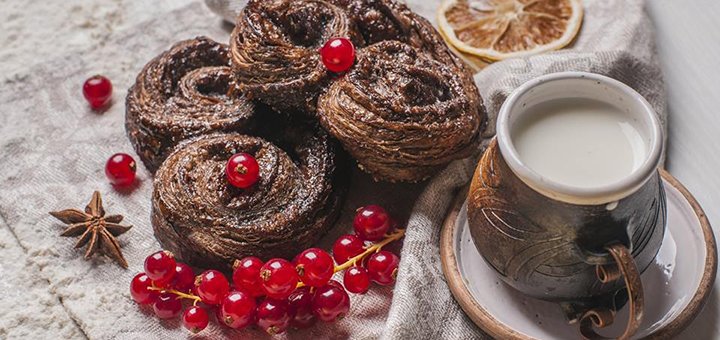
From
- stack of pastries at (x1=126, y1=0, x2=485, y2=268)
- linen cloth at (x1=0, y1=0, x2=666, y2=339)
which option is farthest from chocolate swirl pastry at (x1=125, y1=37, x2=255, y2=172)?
linen cloth at (x1=0, y1=0, x2=666, y2=339)

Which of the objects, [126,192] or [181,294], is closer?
[181,294]

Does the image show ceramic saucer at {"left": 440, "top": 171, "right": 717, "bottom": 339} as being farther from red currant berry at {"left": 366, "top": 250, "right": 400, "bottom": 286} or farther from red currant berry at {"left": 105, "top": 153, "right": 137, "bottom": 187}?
red currant berry at {"left": 105, "top": 153, "right": 137, "bottom": 187}

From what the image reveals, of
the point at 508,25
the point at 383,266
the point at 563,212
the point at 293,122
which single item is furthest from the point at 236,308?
the point at 508,25

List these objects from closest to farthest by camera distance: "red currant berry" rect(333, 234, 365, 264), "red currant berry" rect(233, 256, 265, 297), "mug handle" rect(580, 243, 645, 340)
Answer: "mug handle" rect(580, 243, 645, 340) < "red currant berry" rect(233, 256, 265, 297) < "red currant berry" rect(333, 234, 365, 264)

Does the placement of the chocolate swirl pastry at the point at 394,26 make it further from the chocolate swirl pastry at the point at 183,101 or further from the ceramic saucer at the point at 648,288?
the ceramic saucer at the point at 648,288

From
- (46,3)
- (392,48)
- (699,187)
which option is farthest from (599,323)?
(46,3)

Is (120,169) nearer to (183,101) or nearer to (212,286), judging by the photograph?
(183,101)

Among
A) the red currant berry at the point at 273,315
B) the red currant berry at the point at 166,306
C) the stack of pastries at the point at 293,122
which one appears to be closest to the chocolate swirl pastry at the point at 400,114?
the stack of pastries at the point at 293,122
